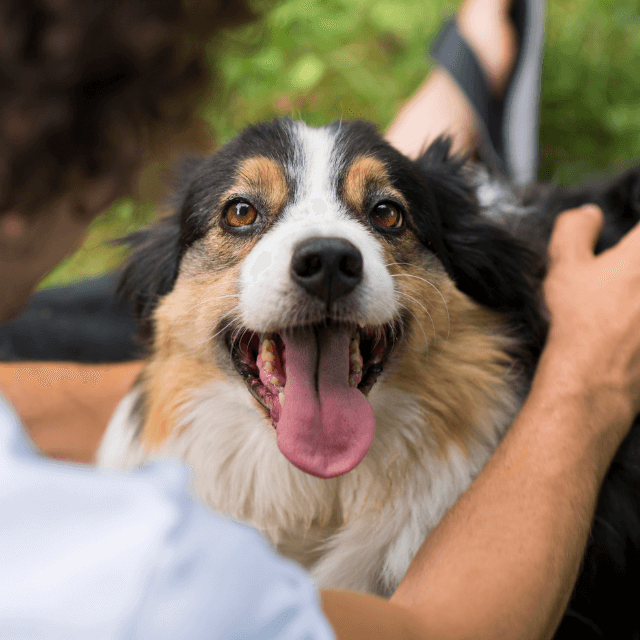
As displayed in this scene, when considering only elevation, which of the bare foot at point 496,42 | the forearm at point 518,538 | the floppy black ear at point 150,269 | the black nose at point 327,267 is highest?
the bare foot at point 496,42

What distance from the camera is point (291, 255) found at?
143 centimetres

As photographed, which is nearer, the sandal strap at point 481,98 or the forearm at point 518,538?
the forearm at point 518,538

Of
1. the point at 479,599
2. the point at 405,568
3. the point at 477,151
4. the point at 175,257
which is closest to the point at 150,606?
the point at 479,599

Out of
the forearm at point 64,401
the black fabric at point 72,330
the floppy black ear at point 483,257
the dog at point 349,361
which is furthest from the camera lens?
the black fabric at point 72,330

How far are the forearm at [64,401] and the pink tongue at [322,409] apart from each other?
3.46ft

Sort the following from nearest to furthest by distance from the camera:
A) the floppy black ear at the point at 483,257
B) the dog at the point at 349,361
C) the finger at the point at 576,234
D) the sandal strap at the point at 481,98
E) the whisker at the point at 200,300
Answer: the dog at the point at 349,361
the whisker at the point at 200,300
the floppy black ear at the point at 483,257
the finger at the point at 576,234
the sandal strap at the point at 481,98

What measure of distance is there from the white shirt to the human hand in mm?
1262

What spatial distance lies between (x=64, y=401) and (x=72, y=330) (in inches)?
35.1

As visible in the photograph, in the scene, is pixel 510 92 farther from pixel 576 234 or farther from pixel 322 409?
pixel 322 409

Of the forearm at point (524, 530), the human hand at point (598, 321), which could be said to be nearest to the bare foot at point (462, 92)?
the human hand at point (598, 321)

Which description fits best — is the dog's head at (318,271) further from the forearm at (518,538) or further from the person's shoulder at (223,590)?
the person's shoulder at (223,590)

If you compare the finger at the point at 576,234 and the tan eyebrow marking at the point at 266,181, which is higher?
the finger at the point at 576,234

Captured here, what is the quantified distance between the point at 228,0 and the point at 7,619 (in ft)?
3.56

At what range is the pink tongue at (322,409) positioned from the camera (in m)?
1.44
